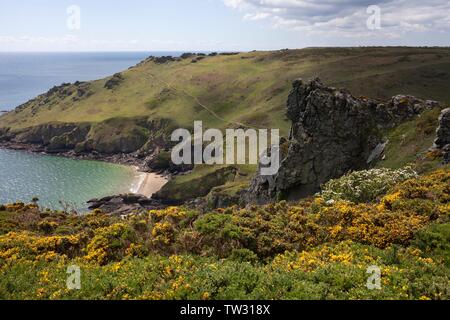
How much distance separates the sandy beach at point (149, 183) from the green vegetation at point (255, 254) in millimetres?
97744

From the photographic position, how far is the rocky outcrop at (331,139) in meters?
67.8

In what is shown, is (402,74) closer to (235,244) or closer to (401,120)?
(401,120)

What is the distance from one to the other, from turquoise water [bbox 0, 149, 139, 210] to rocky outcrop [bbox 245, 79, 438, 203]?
63.5 metres

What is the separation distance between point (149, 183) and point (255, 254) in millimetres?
119997

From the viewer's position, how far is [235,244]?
22.1m

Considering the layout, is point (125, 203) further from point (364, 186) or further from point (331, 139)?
point (364, 186)

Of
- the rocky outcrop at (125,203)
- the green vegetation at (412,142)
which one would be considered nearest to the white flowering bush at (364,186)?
the green vegetation at (412,142)

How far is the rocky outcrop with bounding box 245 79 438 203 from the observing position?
222ft

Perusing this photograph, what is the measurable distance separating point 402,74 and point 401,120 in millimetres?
120312

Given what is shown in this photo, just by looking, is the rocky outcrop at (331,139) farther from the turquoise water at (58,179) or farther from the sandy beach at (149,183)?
the turquoise water at (58,179)

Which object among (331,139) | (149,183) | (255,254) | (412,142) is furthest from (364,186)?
(149,183)

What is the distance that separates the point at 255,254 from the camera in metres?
20.8

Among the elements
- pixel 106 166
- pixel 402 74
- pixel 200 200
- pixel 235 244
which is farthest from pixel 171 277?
pixel 402 74

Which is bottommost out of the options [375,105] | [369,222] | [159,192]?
[159,192]
